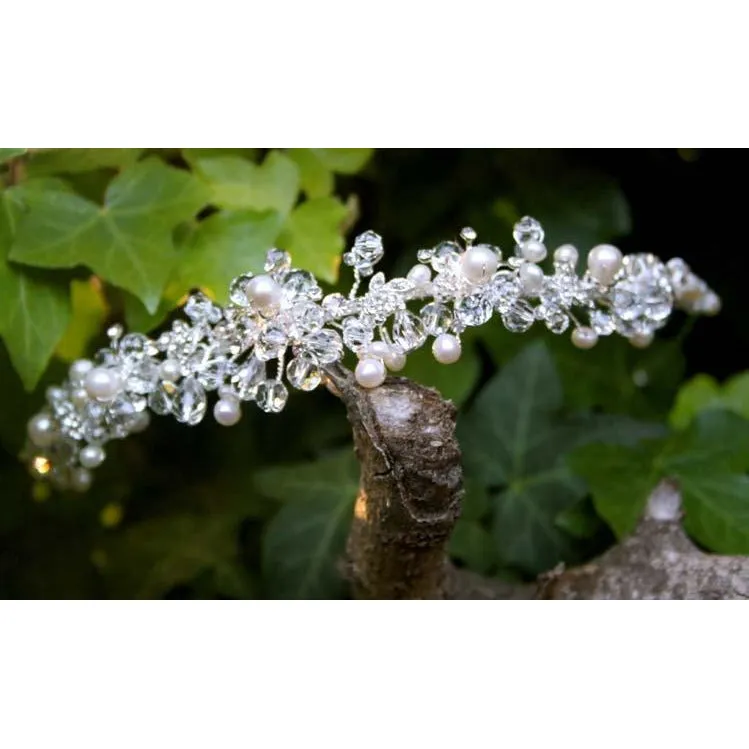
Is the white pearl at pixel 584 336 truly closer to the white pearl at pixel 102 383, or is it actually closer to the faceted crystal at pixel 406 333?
the faceted crystal at pixel 406 333

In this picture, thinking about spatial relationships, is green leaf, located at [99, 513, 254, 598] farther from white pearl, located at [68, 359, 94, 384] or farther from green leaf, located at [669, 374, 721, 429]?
green leaf, located at [669, 374, 721, 429]

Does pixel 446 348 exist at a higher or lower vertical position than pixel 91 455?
higher

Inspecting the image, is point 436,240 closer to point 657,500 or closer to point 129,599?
point 657,500

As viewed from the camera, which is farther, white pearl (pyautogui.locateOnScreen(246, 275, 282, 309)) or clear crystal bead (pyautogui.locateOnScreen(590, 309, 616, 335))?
clear crystal bead (pyautogui.locateOnScreen(590, 309, 616, 335))

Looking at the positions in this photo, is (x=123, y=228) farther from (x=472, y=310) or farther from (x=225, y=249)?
(x=472, y=310)

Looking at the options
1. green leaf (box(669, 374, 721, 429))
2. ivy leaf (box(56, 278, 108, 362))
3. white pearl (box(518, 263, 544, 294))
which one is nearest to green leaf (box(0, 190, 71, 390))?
ivy leaf (box(56, 278, 108, 362))

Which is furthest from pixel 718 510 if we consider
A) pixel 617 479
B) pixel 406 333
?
pixel 406 333

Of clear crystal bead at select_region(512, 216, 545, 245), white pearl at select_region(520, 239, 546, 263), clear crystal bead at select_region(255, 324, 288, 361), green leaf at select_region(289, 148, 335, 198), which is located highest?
green leaf at select_region(289, 148, 335, 198)
